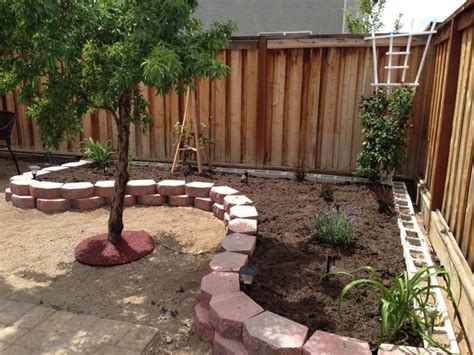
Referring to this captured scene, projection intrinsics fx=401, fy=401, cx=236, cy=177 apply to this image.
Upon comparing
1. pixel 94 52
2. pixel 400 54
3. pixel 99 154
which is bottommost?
pixel 99 154

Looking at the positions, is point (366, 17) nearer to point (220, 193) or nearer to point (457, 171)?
point (220, 193)

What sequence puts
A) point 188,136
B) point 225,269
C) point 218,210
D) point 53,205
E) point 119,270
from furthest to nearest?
1. point 188,136
2. point 53,205
3. point 218,210
4. point 119,270
5. point 225,269

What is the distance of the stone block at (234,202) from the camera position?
12.9 ft

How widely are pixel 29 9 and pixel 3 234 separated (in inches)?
93.3

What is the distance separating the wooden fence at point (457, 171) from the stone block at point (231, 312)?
3.71 ft

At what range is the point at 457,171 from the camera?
9.57ft

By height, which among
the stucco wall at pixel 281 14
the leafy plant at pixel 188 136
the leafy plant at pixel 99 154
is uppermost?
the stucco wall at pixel 281 14

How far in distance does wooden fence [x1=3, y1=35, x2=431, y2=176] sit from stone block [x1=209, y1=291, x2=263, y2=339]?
326 centimetres

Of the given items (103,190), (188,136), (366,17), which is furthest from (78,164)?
(366,17)

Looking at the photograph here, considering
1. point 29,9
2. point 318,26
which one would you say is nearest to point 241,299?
Answer: point 29,9

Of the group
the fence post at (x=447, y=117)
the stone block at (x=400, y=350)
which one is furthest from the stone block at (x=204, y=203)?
the stone block at (x=400, y=350)

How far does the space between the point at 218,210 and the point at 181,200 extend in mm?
550

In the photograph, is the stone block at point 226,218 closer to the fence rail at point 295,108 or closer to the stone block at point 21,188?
the fence rail at point 295,108

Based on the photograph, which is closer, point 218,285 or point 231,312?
point 231,312
